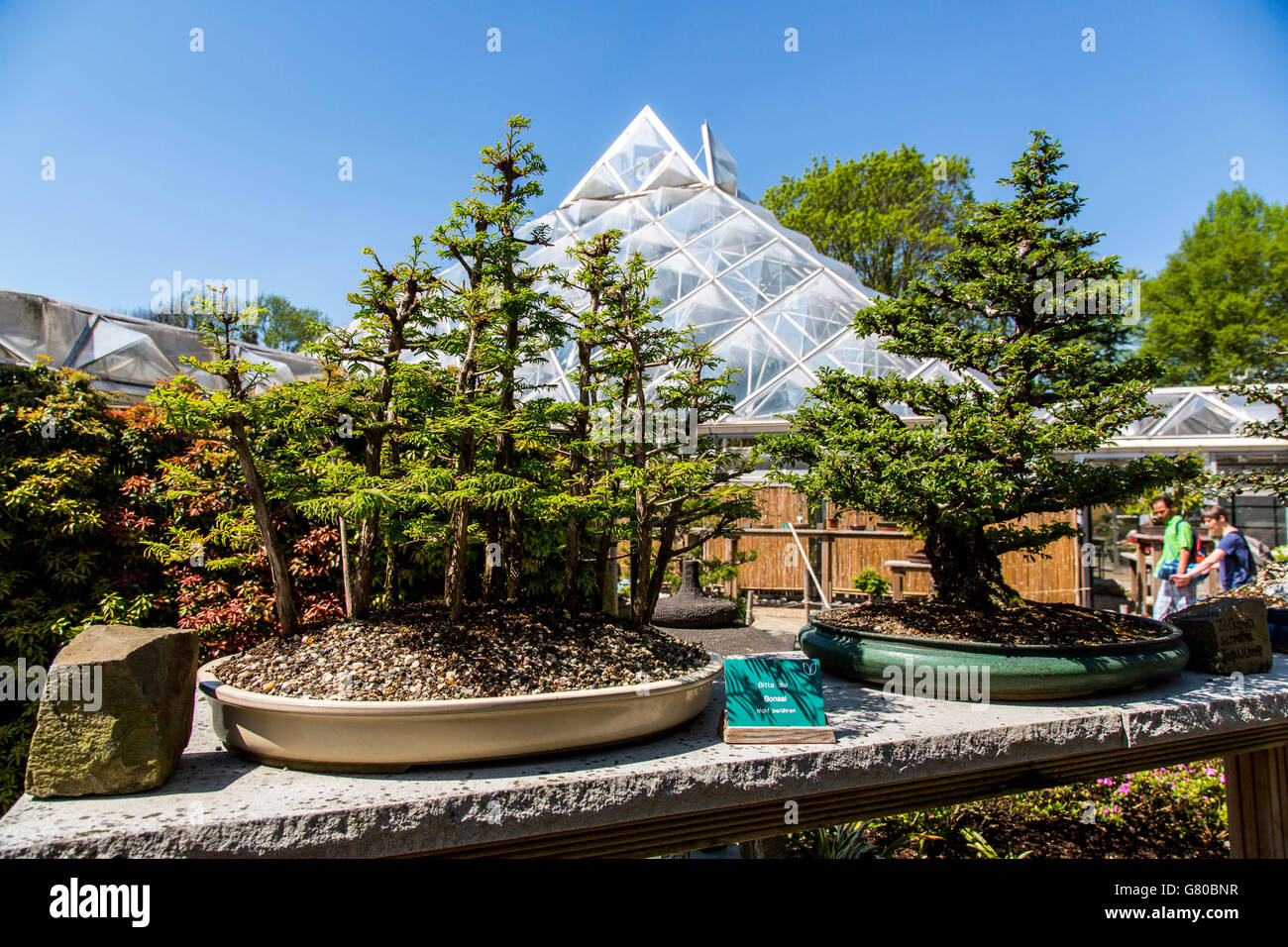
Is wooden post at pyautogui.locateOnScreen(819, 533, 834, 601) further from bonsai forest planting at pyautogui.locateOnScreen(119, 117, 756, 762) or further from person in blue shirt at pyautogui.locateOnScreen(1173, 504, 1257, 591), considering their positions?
bonsai forest planting at pyautogui.locateOnScreen(119, 117, 756, 762)

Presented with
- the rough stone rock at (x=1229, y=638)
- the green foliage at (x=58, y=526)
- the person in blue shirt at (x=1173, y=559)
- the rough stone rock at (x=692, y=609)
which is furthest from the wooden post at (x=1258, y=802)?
the green foliage at (x=58, y=526)

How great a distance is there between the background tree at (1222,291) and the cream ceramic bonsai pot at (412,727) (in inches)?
1222

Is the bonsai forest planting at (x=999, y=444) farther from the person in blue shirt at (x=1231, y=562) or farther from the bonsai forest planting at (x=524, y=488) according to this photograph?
the person in blue shirt at (x=1231, y=562)

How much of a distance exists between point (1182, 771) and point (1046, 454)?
4.14m

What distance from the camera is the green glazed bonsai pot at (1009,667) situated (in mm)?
3504

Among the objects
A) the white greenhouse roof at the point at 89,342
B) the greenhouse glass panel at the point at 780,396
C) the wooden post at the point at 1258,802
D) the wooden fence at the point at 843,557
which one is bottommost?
the wooden post at the point at 1258,802

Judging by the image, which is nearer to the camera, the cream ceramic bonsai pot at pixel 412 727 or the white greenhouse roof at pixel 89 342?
the cream ceramic bonsai pot at pixel 412 727

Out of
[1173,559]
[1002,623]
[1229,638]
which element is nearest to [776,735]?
[1002,623]

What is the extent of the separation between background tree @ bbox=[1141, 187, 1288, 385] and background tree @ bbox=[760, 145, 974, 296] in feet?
31.4

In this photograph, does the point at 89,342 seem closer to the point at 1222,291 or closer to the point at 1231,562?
the point at 1231,562

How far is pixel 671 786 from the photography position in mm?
2641

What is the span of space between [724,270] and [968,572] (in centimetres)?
1516

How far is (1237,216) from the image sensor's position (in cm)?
3002
